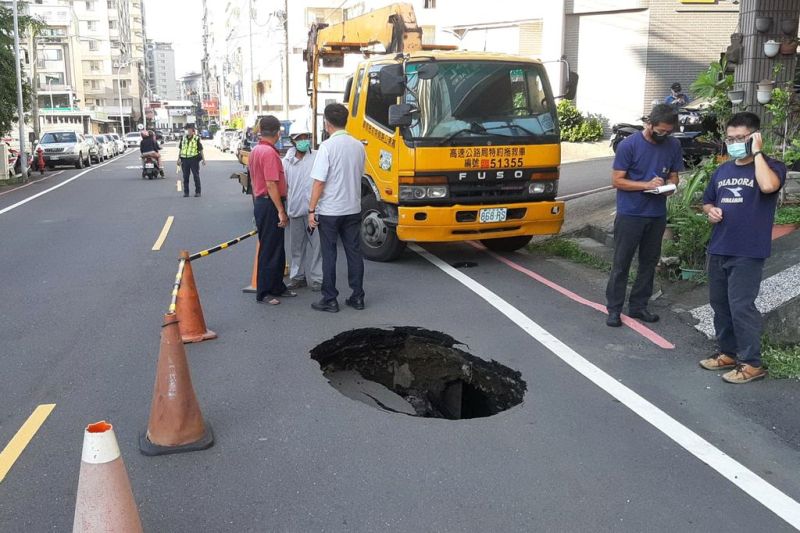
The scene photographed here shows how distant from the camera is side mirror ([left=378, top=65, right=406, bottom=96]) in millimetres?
7992

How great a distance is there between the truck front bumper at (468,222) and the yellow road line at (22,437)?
4.53 metres

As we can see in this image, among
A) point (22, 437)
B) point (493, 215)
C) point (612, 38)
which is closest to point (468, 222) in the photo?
point (493, 215)

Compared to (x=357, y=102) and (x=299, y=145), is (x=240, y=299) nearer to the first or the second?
(x=299, y=145)

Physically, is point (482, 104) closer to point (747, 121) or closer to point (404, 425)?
point (747, 121)

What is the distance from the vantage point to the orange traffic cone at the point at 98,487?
2.86 meters

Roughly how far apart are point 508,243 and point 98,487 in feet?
24.3

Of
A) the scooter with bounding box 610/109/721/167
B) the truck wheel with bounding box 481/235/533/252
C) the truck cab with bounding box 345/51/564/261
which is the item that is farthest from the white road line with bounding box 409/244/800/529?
the scooter with bounding box 610/109/721/167

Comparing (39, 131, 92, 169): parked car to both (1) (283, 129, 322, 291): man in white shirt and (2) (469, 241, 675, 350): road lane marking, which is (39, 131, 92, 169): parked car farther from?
(1) (283, 129, 322, 291): man in white shirt

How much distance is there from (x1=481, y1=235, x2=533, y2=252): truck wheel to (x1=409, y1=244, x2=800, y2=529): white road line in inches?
106

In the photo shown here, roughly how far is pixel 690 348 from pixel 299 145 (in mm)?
4315

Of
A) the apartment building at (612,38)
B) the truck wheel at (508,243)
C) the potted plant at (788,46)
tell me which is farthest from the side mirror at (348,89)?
the apartment building at (612,38)

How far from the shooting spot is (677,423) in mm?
4477

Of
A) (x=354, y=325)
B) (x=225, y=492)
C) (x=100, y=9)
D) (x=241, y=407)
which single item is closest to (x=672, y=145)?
(x=354, y=325)

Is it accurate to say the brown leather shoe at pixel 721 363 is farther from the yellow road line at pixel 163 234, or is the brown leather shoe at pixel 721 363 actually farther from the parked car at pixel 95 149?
the parked car at pixel 95 149
